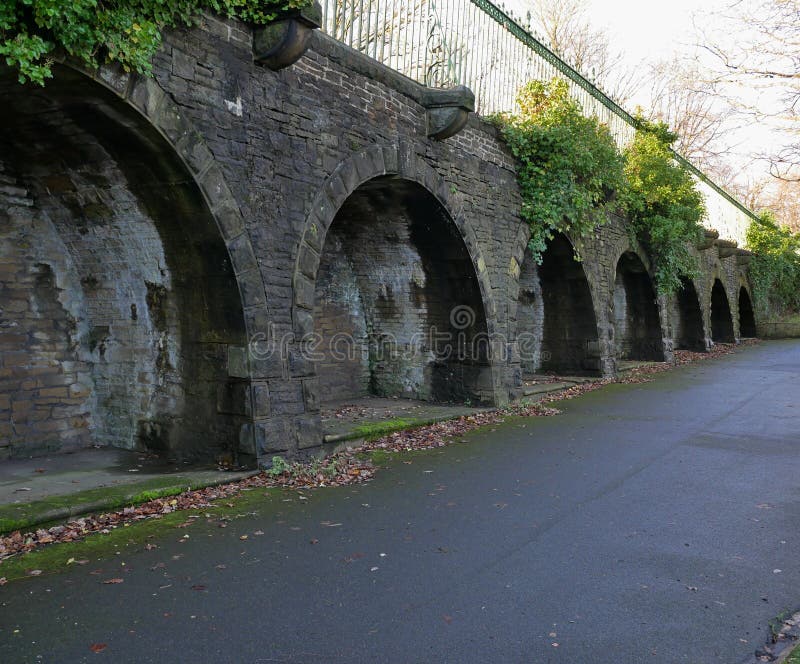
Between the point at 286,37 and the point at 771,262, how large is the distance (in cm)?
2873

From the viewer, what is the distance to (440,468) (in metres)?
6.45

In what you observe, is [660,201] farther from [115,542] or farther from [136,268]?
[115,542]

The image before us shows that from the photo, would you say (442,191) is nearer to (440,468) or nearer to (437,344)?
(437,344)

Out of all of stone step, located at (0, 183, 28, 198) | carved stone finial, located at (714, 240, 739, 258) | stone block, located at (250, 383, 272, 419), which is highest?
carved stone finial, located at (714, 240, 739, 258)

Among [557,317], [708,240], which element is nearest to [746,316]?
[708,240]

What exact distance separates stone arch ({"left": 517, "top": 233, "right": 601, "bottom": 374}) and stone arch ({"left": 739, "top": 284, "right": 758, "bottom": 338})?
62.4 ft

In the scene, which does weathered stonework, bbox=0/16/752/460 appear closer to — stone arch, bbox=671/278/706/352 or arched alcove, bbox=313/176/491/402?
arched alcove, bbox=313/176/491/402

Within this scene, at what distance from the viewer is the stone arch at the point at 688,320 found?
70.3ft

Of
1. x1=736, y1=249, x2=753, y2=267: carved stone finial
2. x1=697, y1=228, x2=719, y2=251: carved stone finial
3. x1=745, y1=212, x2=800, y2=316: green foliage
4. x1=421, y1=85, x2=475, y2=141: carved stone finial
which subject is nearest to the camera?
x1=421, y1=85, x2=475, y2=141: carved stone finial

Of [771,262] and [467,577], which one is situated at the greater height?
[771,262]

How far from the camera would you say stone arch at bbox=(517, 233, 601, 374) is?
43.1 feet

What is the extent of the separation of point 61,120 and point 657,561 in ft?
16.8

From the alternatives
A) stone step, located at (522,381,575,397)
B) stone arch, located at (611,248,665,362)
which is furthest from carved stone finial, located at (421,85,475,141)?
stone arch, located at (611,248,665,362)

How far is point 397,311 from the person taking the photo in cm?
1025
